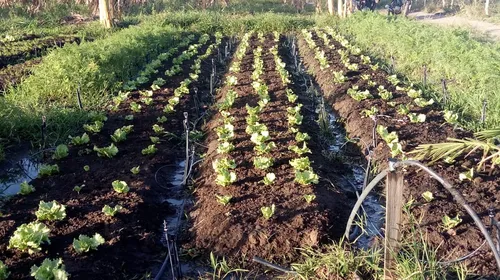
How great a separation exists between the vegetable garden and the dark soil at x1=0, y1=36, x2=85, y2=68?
3489mm

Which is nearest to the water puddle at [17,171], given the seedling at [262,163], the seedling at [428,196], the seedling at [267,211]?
the seedling at [262,163]

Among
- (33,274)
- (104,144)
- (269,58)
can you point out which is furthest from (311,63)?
(33,274)

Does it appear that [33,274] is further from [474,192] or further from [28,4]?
[28,4]

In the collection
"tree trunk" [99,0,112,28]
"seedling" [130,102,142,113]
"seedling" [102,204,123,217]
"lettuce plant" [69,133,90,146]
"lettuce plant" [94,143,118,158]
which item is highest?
"tree trunk" [99,0,112,28]

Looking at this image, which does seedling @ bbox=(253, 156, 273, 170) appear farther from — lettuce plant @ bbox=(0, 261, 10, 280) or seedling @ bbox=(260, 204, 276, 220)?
lettuce plant @ bbox=(0, 261, 10, 280)

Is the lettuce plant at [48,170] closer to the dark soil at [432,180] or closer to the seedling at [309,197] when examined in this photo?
the seedling at [309,197]

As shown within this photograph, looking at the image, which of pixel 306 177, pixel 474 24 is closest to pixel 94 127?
pixel 306 177

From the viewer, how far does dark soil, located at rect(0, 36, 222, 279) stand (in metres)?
3.87

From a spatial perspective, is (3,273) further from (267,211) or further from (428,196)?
(428,196)

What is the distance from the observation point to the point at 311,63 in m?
11.8

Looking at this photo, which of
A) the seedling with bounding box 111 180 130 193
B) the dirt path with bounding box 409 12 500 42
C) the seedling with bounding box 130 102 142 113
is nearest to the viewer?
the seedling with bounding box 111 180 130 193

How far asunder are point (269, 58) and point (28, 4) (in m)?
13.8

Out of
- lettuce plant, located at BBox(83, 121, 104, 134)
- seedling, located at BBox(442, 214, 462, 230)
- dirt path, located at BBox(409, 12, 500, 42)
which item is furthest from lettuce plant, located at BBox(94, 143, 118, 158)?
dirt path, located at BBox(409, 12, 500, 42)

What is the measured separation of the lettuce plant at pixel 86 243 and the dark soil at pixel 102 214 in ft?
0.19
